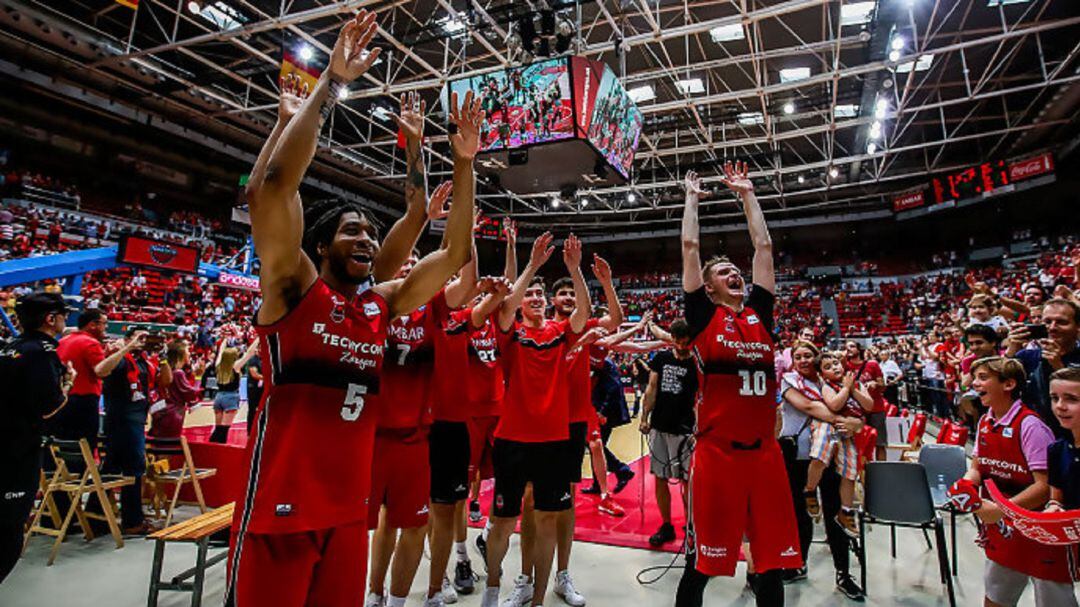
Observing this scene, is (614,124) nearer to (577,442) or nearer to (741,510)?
(577,442)

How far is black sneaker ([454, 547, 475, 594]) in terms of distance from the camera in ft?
12.0

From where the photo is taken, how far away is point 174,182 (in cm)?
2153

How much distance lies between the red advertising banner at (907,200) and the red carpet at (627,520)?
21257 mm

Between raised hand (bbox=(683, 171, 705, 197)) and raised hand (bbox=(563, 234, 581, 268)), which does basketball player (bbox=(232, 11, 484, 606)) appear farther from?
raised hand (bbox=(683, 171, 705, 197))

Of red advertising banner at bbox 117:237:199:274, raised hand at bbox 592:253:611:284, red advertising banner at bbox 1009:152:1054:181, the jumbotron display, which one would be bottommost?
raised hand at bbox 592:253:611:284

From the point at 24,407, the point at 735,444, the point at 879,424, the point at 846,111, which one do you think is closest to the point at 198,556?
the point at 24,407

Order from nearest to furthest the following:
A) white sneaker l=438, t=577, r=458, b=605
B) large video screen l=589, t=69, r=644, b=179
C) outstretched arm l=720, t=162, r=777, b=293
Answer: outstretched arm l=720, t=162, r=777, b=293
white sneaker l=438, t=577, r=458, b=605
large video screen l=589, t=69, r=644, b=179

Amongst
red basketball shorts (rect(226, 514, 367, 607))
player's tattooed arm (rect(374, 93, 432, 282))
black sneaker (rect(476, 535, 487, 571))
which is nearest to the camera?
red basketball shorts (rect(226, 514, 367, 607))

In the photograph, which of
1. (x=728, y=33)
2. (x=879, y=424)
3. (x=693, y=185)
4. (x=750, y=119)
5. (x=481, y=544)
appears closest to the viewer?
(x=693, y=185)

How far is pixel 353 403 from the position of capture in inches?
67.1

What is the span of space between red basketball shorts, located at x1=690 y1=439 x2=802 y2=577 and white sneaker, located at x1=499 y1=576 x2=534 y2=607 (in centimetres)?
130

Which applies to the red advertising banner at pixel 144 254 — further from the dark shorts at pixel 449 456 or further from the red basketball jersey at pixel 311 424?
the red basketball jersey at pixel 311 424

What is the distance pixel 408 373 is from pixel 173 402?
378cm

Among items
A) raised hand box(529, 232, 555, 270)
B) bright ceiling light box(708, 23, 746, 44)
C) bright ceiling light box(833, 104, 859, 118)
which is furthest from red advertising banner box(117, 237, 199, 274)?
bright ceiling light box(833, 104, 859, 118)
